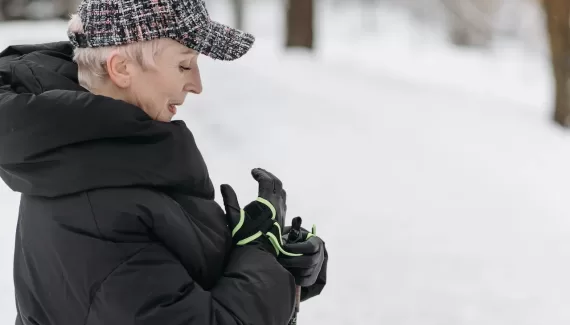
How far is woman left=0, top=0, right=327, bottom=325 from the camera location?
1.20 metres

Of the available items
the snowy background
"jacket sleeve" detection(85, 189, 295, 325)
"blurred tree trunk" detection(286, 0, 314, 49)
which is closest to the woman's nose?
"jacket sleeve" detection(85, 189, 295, 325)

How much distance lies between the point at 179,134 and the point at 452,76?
1368cm

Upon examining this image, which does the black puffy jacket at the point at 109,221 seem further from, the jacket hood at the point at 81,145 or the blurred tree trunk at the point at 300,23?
the blurred tree trunk at the point at 300,23

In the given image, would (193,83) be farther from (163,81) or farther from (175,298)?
(175,298)

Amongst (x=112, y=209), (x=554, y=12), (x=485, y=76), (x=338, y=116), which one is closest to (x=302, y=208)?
(x=338, y=116)

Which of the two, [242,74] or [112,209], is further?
[242,74]

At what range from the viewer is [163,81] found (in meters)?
1.32

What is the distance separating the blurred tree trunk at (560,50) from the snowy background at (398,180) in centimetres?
29

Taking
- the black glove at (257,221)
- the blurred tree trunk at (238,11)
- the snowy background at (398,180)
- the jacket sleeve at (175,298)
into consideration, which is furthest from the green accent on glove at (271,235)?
the blurred tree trunk at (238,11)

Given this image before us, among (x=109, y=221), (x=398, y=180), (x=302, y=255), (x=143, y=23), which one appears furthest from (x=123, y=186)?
(x=398, y=180)

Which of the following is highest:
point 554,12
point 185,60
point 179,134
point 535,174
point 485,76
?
point 185,60

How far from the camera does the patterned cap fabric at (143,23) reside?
49.3 inches

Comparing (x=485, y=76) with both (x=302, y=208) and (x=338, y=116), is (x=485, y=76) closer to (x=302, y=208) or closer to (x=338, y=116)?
(x=338, y=116)

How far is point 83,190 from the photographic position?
3.98 feet
